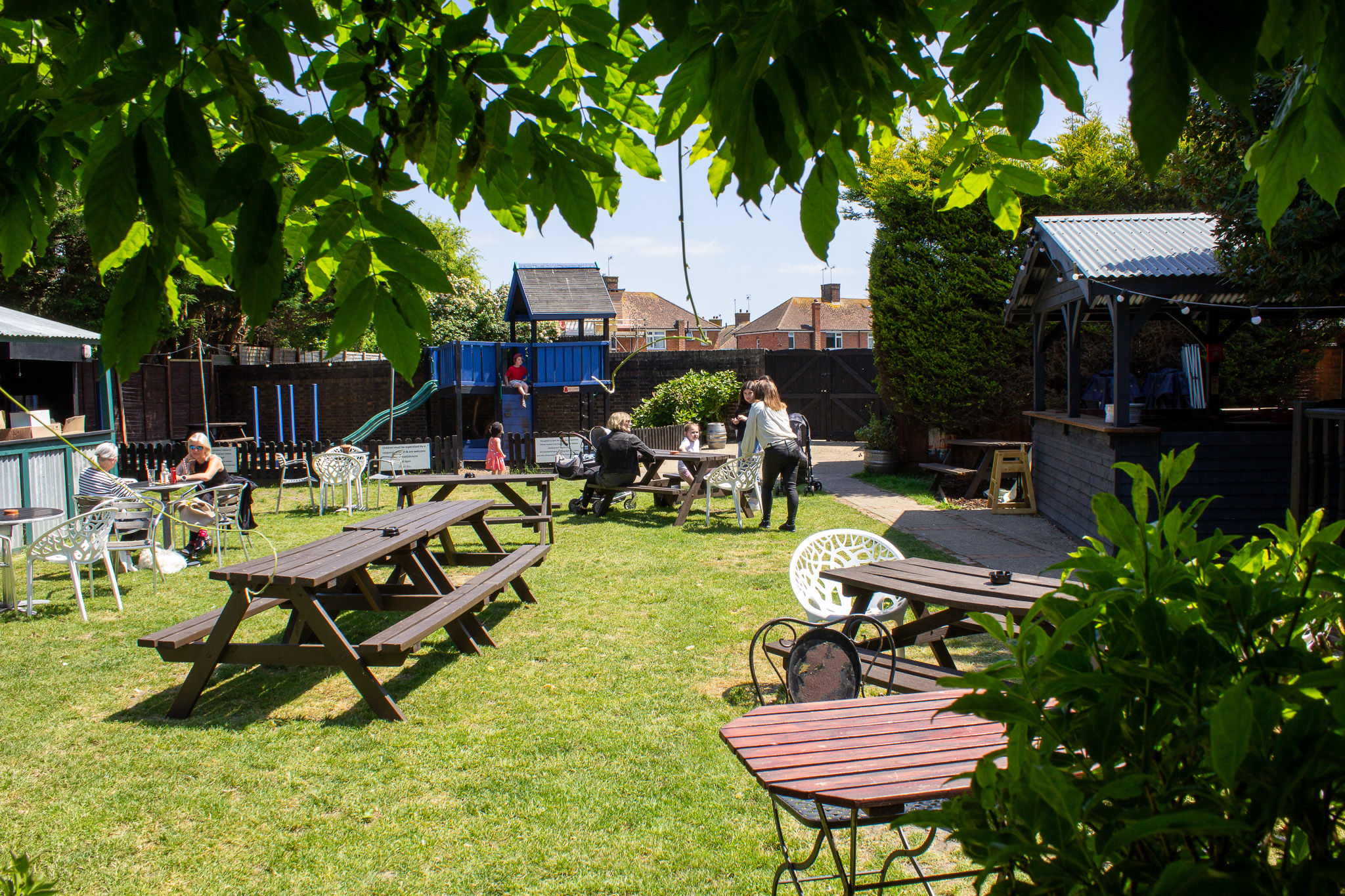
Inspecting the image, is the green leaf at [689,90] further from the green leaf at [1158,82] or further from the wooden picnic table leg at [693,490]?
the wooden picnic table leg at [693,490]

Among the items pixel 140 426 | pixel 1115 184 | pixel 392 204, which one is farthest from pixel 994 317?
pixel 140 426

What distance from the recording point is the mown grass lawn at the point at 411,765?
10.4 feet

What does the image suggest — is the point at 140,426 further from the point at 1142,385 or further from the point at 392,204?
the point at 392,204

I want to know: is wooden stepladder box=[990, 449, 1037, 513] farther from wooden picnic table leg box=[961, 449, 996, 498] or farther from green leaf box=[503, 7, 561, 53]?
green leaf box=[503, 7, 561, 53]

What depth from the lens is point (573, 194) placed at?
1.94 m

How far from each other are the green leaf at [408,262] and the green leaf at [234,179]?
205 mm

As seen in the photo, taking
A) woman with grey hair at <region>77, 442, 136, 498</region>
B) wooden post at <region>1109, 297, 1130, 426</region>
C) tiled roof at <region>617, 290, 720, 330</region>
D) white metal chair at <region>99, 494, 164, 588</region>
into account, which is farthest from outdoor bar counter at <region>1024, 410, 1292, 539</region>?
tiled roof at <region>617, 290, 720, 330</region>

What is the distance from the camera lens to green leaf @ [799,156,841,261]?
1638mm

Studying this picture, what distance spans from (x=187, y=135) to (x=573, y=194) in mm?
792

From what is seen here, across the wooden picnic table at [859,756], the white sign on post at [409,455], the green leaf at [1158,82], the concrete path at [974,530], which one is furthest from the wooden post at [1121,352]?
the white sign on post at [409,455]

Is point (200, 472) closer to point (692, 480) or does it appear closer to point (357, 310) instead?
point (692, 480)

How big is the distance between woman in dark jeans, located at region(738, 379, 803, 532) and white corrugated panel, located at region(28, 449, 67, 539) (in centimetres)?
848

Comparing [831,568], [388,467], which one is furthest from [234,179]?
[388,467]

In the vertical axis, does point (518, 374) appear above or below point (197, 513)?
above
